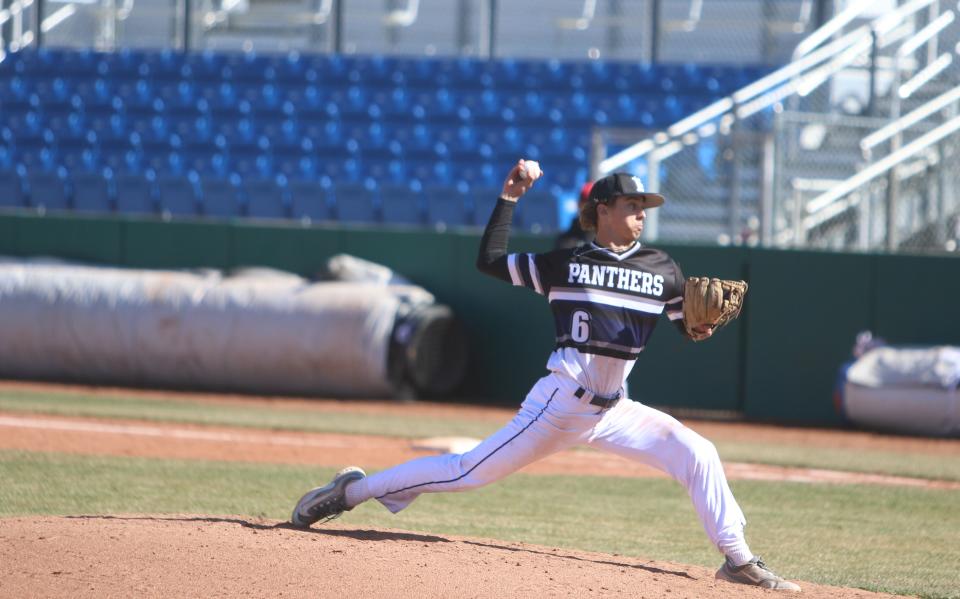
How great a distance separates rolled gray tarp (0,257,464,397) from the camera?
13531mm

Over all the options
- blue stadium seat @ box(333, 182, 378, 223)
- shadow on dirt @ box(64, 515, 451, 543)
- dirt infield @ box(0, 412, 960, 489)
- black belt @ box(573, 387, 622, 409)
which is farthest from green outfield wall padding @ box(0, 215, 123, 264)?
black belt @ box(573, 387, 622, 409)

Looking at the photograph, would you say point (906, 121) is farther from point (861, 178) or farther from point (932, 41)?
point (932, 41)

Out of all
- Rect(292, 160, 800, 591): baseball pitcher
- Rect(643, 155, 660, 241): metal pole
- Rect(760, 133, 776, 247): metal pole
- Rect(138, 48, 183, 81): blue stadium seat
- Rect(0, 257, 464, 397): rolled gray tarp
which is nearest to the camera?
Rect(292, 160, 800, 591): baseball pitcher

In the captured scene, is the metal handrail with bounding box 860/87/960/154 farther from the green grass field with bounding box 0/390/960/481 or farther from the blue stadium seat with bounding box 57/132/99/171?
the blue stadium seat with bounding box 57/132/99/171

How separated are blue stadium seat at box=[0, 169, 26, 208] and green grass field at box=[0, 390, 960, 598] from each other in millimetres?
11199

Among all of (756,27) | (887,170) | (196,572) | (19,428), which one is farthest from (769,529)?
(756,27)

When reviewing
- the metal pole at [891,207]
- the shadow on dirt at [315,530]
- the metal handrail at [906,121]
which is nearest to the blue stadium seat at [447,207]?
the metal handrail at [906,121]

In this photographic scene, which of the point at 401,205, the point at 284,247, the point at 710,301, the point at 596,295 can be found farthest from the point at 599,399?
the point at 401,205

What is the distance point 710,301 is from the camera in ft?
16.8

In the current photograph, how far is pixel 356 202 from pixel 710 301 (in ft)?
43.0

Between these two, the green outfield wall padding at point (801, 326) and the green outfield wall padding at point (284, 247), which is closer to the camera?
the green outfield wall padding at point (801, 326)

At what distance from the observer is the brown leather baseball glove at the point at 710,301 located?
5.13 metres

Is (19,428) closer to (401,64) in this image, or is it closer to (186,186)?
(186,186)

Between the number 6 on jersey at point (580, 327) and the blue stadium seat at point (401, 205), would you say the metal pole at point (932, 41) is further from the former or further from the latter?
the number 6 on jersey at point (580, 327)
